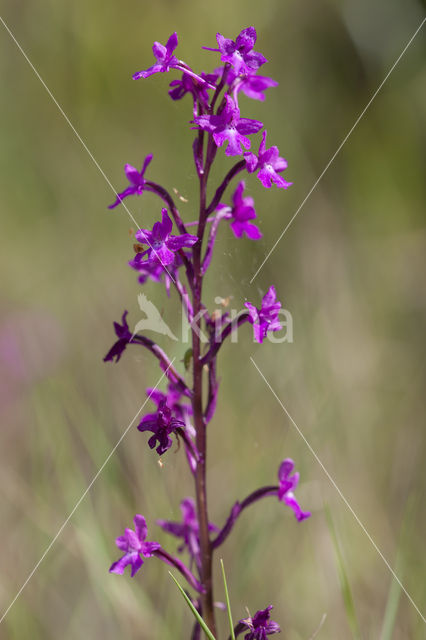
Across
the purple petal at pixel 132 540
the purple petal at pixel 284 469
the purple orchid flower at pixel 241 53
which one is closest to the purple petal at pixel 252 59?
the purple orchid flower at pixel 241 53

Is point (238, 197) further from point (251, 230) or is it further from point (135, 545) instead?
point (135, 545)

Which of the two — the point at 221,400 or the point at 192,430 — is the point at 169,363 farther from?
the point at 221,400

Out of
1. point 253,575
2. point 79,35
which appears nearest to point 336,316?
point 253,575

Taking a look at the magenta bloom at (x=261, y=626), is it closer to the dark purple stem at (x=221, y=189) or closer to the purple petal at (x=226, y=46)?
A: the dark purple stem at (x=221, y=189)

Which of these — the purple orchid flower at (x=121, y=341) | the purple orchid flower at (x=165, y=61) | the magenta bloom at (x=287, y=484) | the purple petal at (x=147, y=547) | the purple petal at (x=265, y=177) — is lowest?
the magenta bloom at (x=287, y=484)

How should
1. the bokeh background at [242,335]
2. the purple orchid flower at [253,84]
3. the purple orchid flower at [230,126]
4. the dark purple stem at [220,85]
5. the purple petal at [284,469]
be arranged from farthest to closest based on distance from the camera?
the bokeh background at [242,335] < the purple petal at [284,469] < the purple orchid flower at [253,84] < the dark purple stem at [220,85] < the purple orchid flower at [230,126]

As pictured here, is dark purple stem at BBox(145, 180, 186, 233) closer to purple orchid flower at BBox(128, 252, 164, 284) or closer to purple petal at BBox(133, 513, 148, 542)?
purple orchid flower at BBox(128, 252, 164, 284)
